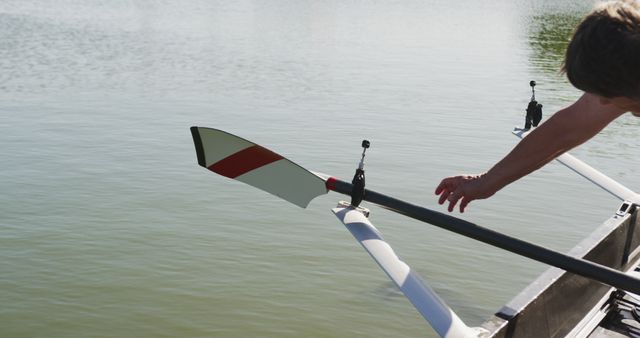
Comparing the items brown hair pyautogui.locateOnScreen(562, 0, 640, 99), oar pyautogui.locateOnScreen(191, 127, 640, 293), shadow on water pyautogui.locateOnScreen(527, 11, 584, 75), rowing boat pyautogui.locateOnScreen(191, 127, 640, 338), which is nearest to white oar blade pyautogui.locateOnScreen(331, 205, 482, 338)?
rowing boat pyautogui.locateOnScreen(191, 127, 640, 338)

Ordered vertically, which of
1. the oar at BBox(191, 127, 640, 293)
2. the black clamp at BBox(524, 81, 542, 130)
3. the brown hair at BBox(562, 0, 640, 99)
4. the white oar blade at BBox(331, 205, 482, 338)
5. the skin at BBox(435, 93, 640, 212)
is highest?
the brown hair at BBox(562, 0, 640, 99)

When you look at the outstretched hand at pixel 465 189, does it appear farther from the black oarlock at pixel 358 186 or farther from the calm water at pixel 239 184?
the calm water at pixel 239 184

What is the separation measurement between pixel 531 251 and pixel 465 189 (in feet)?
2.02

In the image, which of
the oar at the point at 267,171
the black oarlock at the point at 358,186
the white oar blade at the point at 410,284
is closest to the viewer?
the white oar blade at the point at 410,284

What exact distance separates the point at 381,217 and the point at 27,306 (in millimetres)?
3696

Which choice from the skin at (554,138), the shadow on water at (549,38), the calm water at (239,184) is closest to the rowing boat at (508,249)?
the skin at (554,138)

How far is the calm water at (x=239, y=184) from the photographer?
644cm

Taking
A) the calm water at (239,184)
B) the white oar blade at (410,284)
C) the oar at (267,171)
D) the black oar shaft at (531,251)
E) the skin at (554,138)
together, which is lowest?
the calm water at (239,184)

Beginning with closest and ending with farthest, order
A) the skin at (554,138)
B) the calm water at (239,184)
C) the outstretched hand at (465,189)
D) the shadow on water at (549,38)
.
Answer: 1. the skin at (554,138)
2. the outstretched hand at (465,189)
3. the calm water at (239,184)
4. the shadow on water at (549,38)

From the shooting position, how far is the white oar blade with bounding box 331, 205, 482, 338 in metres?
3.53

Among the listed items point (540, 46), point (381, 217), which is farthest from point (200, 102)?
point (540, 46)

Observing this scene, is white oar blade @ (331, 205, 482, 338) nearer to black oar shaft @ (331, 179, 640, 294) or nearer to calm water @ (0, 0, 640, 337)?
black oar shaft @ (331, 179, 640, 294)

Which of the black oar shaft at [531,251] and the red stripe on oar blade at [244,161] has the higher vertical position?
the red stripe on oar blade at [244,161]

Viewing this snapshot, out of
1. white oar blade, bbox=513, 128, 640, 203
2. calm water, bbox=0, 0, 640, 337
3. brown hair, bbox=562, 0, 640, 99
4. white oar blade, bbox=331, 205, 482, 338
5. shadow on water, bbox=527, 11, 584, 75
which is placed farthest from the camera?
shadow on water, bbox=527, 11, 584, 75
